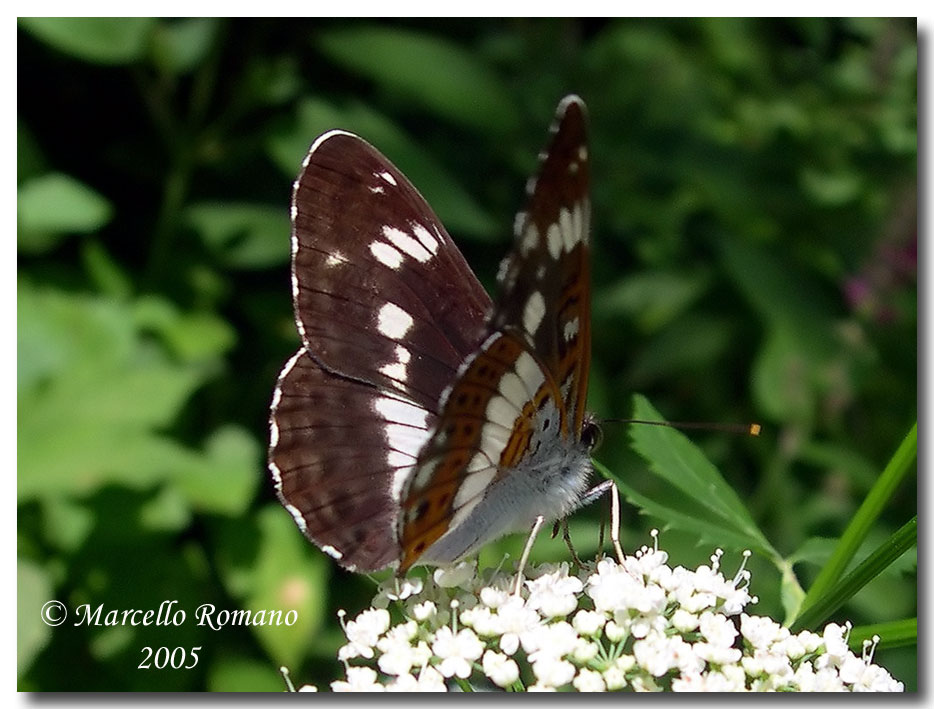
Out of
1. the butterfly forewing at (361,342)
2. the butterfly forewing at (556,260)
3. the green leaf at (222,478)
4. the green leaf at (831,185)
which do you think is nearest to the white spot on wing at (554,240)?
the butterfly forewing at (556,260)

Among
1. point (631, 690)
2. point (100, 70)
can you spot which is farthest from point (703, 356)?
point (100, 70)

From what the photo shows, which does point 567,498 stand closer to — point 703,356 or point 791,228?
point 703,356

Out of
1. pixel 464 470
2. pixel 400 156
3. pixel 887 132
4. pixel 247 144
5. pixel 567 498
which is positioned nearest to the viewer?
pixel 464 470

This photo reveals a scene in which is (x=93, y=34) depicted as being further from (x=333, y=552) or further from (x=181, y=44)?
(x=333, y=552)

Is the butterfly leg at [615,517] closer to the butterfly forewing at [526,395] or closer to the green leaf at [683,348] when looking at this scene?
the butterfly forewing at [526,395]

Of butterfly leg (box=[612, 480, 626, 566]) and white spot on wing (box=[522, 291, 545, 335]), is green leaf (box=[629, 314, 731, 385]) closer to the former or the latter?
butterfly leg (box=[612, 480, 626, 566])

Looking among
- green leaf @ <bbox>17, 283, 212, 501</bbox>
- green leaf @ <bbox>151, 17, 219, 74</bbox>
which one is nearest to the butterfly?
green leaf @ <bbox>17, 283, 212, 501</bbox>
